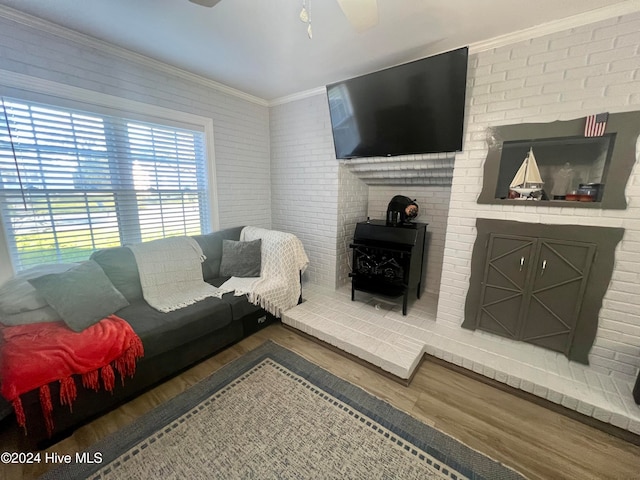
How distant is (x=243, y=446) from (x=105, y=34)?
308 cm

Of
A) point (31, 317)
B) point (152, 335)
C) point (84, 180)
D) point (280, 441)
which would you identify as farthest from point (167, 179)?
point (280, 441)

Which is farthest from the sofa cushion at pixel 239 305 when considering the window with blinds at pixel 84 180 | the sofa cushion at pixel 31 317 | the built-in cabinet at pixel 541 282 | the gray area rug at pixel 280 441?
the built-in cabinet at pixel 541 282

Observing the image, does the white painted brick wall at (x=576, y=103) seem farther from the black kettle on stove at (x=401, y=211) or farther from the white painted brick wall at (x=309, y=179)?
the white painted brick wall at (x=309, y=179)

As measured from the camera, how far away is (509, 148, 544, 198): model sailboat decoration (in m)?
1.96

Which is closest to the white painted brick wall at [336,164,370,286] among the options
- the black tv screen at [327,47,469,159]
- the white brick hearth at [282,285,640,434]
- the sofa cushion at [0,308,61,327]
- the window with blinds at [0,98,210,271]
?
the black tv screen at [327,47,469,159]

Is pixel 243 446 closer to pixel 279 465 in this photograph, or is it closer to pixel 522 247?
pixel 279 465

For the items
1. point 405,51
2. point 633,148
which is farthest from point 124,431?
A: point 633,148

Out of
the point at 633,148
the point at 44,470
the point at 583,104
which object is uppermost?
the point at 583,104

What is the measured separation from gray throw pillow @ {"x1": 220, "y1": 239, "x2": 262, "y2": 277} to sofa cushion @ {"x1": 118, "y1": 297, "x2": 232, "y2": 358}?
55 centimetres

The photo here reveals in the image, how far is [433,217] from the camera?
9.71 feet

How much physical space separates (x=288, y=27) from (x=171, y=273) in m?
2.25

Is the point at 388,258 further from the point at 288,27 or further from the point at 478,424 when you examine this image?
the point at 288,27

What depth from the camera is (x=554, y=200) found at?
183 cm

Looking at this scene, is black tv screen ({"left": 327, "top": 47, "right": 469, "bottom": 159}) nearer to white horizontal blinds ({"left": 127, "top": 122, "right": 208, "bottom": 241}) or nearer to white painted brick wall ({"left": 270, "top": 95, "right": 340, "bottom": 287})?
white painted brick wall ({"left": 270, "top": 95, "right": 340, "bottom": 287})
